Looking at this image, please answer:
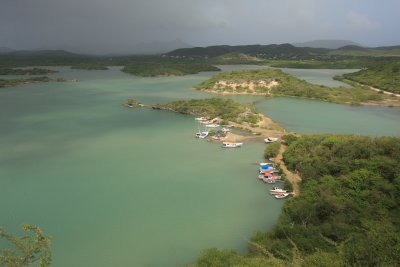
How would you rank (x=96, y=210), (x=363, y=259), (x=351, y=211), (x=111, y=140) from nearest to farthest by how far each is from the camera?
(x=363, y=259), (x=351, y=211), (x=96, y=210), (x=111, y=140)

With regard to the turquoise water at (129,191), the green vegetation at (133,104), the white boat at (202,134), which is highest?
the green vegetation at (133,104)

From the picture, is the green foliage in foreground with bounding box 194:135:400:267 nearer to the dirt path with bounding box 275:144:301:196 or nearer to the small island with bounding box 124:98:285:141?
the dirt path with bounding box 275:144:301:196

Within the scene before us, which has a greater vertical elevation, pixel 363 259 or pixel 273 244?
pixel 363 259

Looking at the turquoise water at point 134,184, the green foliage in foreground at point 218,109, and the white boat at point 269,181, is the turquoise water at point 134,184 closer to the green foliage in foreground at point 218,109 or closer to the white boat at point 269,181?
the white boat at point 269,181

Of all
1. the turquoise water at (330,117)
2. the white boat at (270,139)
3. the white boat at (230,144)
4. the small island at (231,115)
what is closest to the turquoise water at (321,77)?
the turquoise water at (330,117)

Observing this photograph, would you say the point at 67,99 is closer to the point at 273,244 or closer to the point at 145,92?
the point at 145,92

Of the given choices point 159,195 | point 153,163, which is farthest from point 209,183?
point 153,163
